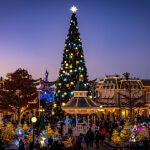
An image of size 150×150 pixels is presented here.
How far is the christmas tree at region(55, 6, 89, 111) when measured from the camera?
170 feet

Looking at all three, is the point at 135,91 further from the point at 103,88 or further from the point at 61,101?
the point at 61,101

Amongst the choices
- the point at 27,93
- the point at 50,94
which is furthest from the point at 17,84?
the point at 50,94

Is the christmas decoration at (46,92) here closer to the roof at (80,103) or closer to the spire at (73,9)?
the spire at (73,9)

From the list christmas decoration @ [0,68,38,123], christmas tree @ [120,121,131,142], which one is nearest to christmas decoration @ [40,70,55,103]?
christmas decoration @ [0,68,38,123]

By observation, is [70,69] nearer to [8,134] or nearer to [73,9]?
[73,9]

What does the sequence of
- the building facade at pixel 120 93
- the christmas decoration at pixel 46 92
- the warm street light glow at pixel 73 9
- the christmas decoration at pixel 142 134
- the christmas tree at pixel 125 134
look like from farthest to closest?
the building facade at pixel 120 93, the christmas decoration at pixel 46 92, the warm street light glow at pixel 73 9, the christmas tree at pixel 125 134, the christmas decoration at pixel 142 134

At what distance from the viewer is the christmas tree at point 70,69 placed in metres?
51.8

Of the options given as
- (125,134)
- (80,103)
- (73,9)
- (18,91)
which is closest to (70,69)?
(73,9)

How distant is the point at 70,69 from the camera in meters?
52.0

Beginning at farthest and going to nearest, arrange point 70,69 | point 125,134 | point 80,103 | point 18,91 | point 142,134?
1. point 18,91
2. point 70,69
3. point 80,103
4. point 125,134
5. point 142,134

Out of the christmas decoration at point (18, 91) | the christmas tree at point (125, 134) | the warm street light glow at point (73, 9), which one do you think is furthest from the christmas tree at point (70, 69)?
the christmas tree at point (125, 134)

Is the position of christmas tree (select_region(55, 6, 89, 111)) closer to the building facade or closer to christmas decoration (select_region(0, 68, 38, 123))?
christmas decoration (select_region(0, 68, 38, 123))

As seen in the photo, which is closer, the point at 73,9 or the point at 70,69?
the point at 70,69

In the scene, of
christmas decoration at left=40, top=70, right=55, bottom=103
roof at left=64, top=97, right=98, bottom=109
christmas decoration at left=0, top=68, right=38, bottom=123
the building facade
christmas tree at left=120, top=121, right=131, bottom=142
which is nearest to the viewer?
christmas tree at left=120, top=121, right=131, bottom=142
